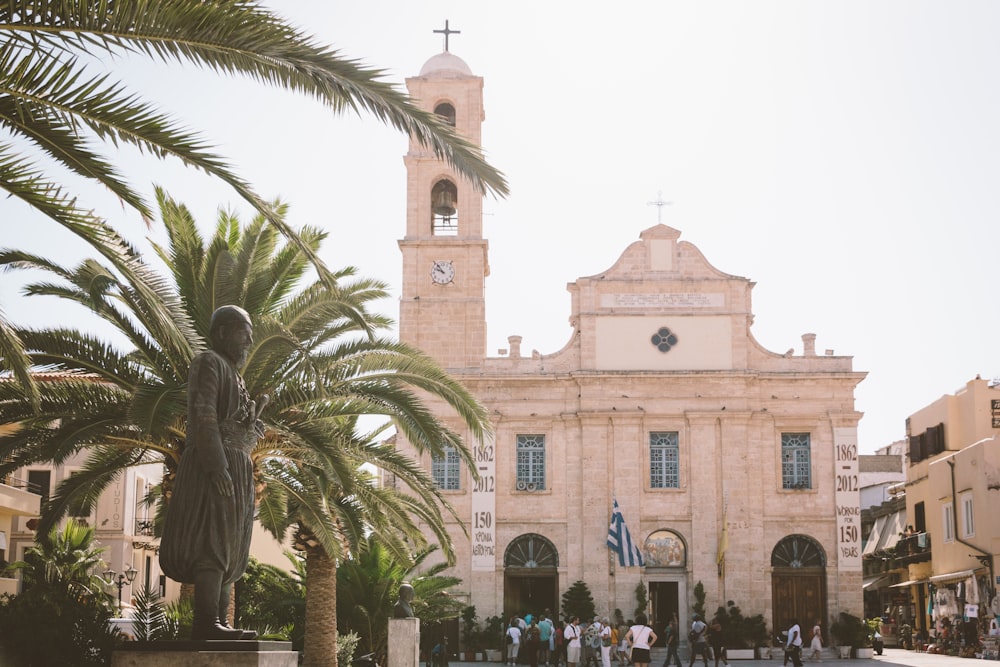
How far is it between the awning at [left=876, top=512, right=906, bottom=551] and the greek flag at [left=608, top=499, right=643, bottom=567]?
13.8 metres

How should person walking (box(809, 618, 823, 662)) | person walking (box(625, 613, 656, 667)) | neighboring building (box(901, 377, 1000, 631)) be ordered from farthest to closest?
neighboring building (box(901, 377, 1000, 631)) < person walking (box(809, 618, 823, 662)) < person walking (box(625, 613, 656, 667))

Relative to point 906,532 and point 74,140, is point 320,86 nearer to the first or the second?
point 74,140

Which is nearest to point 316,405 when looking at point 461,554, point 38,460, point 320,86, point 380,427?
point 38,460

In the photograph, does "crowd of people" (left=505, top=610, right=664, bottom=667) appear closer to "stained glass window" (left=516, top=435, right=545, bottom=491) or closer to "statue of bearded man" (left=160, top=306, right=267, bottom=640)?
"stained glass window" (left=516, top=435, right=545, bottom=491)

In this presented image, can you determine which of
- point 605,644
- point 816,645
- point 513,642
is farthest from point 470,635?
point 816,645

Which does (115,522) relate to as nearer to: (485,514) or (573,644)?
(485,514)

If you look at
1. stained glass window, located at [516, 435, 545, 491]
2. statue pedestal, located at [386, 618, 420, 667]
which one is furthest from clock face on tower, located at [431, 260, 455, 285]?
statue pedestal, located at [386, 618, 420, 667]

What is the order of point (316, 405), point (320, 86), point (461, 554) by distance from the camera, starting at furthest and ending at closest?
Answer: point (461, 554)
point (316, 405)
point (320, 86)

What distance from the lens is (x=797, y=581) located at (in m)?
36.8

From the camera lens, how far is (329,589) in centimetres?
1877

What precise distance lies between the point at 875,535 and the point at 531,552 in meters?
17.8

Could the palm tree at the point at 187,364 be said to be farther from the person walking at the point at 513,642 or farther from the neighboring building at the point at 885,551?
the neighboring building at the point at 885,551

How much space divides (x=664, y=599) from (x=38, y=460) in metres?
24.8

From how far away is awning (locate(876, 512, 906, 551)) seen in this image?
45.2m
